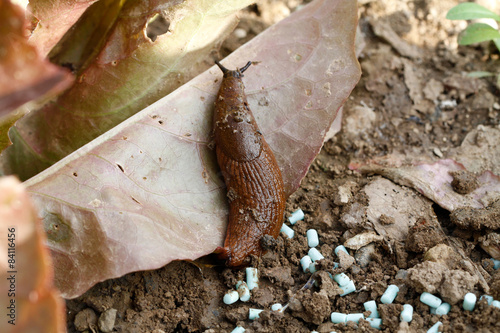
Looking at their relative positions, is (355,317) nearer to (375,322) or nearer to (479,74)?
(375,322)

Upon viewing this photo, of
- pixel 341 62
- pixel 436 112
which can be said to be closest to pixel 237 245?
pixel 341 62

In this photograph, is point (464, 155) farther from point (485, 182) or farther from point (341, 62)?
point (341, 62)

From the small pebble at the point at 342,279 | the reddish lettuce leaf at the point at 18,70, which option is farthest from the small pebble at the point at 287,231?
the reddish lettuce leaf at the point at 18,70

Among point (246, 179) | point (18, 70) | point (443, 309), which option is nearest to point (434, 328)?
point (443, 309)

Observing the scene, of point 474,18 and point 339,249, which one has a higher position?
point 474,18

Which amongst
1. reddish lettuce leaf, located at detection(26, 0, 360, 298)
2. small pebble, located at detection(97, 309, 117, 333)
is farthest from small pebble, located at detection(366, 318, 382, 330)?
small pebble, located at detection(97, 309, 117, 333)

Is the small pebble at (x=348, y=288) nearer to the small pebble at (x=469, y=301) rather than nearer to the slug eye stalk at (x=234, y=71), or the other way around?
the small pebble at (x=469, y=301)
